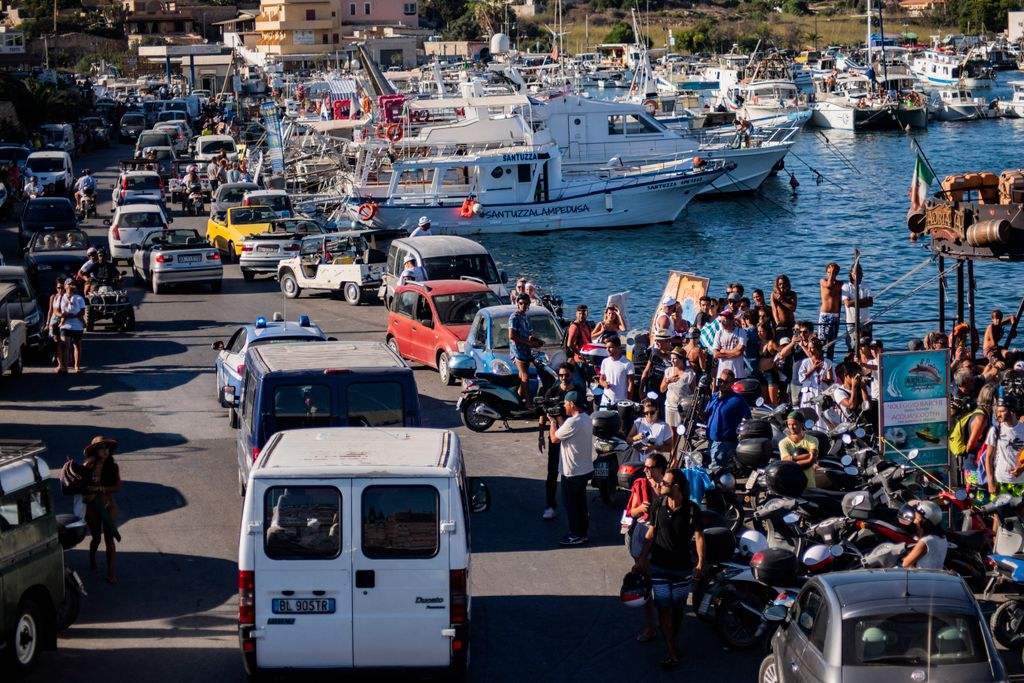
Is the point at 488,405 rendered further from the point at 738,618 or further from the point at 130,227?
the point at 130,227

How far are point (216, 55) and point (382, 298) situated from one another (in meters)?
93.5

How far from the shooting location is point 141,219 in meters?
34.3

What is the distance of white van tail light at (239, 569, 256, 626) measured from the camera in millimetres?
9039

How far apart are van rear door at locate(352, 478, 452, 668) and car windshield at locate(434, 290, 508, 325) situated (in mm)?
11949

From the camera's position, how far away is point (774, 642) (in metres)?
9.01

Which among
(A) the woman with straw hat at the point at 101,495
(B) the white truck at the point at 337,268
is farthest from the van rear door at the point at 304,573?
(B) the white truck at the point at 337,268

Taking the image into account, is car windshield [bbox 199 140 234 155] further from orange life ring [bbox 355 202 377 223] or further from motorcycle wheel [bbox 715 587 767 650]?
motorcycle wheel [bbox 715 587 767 650]

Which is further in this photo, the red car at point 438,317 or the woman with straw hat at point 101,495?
the red car at point 438,317

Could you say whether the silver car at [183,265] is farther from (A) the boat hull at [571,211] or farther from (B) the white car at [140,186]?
(A) the boat hull at [571,211]

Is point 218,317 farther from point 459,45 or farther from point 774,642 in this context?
point 459,45

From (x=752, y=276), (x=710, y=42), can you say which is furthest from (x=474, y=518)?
(x=710, y=42)

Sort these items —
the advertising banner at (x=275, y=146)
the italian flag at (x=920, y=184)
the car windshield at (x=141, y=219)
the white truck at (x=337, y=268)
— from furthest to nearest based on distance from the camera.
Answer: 1. the advertising banner at (x=275, y=146)
2. the car windshield at (x=141, y=219)
3. the white truck at (x=337, y=268)
4. the italian flag at (x=920, y=184)

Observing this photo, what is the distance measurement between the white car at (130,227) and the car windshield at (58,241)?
8.72ft

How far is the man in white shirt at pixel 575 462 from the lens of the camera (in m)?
12.8
